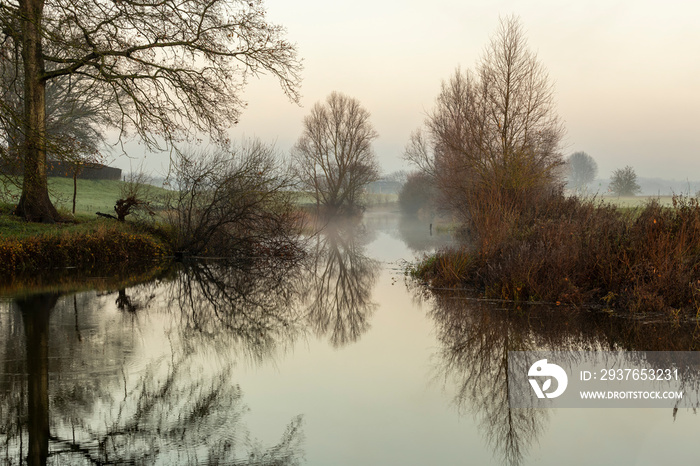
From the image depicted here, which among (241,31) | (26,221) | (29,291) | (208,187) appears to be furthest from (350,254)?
(29,291)

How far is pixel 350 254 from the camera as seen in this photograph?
2836 cm

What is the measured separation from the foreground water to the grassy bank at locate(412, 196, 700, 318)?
101cm

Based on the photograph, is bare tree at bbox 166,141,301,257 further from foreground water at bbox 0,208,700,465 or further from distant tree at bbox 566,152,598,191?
distant tree at bbox 566,152,598,191

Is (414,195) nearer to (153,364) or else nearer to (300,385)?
(153,364)

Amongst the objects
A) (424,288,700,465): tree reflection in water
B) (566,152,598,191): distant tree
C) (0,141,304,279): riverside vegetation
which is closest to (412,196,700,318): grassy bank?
(424,288,700,465): tree reflection in water

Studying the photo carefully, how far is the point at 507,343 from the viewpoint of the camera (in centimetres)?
936

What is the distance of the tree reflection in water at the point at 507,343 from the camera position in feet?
20.1

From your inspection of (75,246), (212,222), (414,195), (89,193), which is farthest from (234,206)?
(414,195)

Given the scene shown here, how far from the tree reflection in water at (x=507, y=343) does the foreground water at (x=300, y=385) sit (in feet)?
0.09

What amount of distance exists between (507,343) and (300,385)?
348 cm

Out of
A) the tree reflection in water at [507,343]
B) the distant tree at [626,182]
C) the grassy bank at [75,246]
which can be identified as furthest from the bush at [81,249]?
the distant tree at [626,182]

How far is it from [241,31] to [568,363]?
18.9 meters

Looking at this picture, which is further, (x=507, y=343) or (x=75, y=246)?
(x=75, y=246)

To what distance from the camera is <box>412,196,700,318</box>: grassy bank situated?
12062mm
